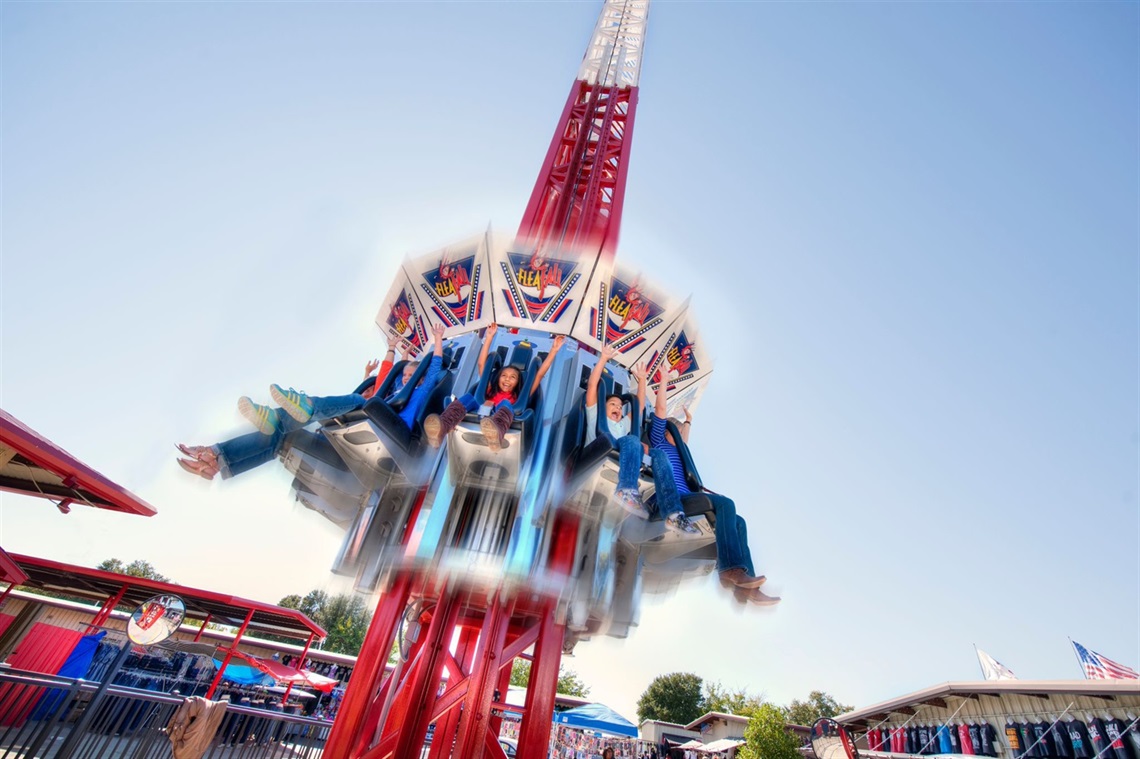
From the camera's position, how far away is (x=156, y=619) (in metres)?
8.13

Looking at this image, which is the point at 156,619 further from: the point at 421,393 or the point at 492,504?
the point at 492,504

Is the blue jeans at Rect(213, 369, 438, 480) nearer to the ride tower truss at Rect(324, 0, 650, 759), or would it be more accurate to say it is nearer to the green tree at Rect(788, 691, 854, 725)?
the ride tower truss at Rect(324, 0, 650, 759)

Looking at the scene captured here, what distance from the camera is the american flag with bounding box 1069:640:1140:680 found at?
1628 cm

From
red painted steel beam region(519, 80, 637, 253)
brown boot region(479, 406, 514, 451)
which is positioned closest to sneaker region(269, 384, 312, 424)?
brown boot region(479, 406, 514, 451)

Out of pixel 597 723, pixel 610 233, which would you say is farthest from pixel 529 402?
pixel 597 723

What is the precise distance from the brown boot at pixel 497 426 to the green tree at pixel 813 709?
59.4 m

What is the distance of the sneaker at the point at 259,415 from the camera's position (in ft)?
23.7

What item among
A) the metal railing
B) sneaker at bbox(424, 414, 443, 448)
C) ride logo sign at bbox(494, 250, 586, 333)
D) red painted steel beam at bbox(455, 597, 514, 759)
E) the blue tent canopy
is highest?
ride logo sign at bbox(494, 250, 586, 333)

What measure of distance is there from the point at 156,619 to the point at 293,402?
3.92m

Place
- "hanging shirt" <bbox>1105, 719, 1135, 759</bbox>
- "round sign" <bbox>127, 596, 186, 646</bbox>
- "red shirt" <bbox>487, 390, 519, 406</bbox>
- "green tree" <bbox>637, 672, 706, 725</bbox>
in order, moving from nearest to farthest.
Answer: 1. "round sign" <bbox>127, 596, 186, 646</bbox>
2. "red shirt" <bbox>487, 390, 519, 406</bbox>
3. "hanging shirt" <bbox>1105, 719, 1135, 759</bbox>
4. "green tree" <bbox>637, 672, 706, 725</bbox>

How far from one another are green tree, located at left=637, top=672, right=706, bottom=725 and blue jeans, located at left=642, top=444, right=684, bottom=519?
5434 centimetres

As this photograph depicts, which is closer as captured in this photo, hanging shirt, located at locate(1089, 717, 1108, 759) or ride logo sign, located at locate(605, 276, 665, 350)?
ride logo sign, located at locate(605, 276, 665, 350)

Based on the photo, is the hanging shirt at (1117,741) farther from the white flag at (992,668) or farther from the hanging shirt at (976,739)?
the white flag at (992,668)

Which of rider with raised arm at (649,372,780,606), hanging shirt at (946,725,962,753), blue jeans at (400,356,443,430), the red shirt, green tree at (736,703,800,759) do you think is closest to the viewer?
rider with raised arm at (649,372,780,606)
